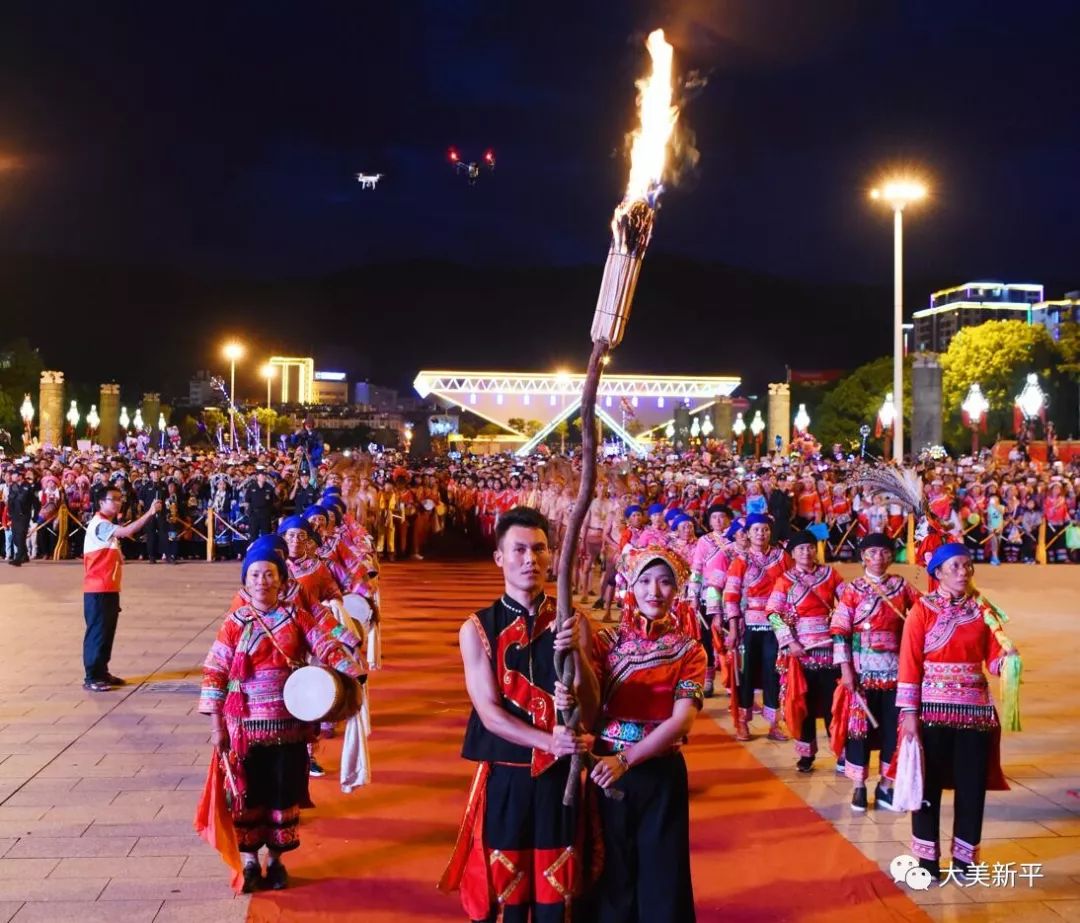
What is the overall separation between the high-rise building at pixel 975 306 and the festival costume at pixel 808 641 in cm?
13732

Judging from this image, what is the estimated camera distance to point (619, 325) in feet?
10.3

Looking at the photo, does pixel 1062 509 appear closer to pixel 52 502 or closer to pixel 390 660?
pixel 390 660

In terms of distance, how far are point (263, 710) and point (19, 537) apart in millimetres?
17191

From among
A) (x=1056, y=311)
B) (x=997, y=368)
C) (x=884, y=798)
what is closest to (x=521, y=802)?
(x=884, y=798)

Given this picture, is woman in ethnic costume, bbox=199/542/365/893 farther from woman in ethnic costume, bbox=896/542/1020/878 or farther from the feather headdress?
the feather headdress

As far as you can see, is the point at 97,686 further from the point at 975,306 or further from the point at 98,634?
the point at 975,306

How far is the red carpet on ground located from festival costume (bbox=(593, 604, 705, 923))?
1430mm

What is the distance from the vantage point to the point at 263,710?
5.03 m

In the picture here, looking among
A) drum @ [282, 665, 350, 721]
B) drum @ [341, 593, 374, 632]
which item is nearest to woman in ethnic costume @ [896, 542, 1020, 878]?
drum @ [282, 665, 350, 721]

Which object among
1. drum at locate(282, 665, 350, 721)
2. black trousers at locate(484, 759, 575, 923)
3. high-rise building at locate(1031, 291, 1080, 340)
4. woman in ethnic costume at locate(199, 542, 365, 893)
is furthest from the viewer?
high-rise building at locate(1031, 291, 1080, 340)

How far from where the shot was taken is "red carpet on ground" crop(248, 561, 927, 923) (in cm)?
496

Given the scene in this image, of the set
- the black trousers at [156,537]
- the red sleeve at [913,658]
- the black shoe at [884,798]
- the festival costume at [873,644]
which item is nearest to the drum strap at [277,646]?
the red sleeve at [913,658]

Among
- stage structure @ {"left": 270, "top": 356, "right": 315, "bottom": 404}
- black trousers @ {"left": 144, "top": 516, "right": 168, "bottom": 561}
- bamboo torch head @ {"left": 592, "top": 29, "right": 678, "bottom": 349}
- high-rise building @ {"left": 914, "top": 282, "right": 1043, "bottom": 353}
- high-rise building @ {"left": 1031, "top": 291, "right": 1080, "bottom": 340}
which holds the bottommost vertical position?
black trousers @ {"left": 144, "top": 516, "right": 168, "bottom": 561}

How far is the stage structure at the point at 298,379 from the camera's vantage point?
146 meters
